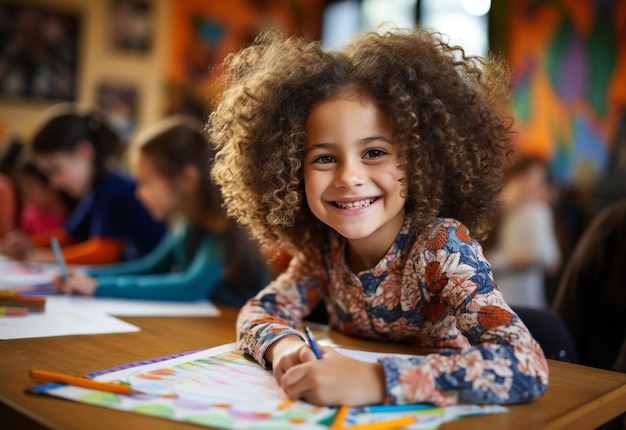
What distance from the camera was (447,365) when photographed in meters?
0.70

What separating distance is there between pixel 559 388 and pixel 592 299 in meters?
0.62

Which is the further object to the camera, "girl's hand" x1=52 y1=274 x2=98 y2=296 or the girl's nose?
"girl's hand" x1=52 y1=274 x2=98 y2=296

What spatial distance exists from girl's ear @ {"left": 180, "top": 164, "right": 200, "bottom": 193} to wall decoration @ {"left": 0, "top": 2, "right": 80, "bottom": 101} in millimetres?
3447

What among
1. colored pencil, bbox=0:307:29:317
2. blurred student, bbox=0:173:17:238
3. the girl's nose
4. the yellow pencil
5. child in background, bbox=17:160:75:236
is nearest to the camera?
the yellow pencil

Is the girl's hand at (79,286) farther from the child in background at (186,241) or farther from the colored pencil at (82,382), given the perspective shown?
the colored pencil at (82,382)

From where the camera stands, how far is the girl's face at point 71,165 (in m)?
2.33

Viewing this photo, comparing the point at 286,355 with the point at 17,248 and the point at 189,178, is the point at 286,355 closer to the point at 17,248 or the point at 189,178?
the point at 189,178

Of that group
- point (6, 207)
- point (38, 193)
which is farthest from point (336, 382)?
point (6, 207)

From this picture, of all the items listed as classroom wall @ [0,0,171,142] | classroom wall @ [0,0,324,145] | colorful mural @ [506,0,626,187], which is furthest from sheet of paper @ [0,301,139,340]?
classroom wall @ [0,0,171,142]

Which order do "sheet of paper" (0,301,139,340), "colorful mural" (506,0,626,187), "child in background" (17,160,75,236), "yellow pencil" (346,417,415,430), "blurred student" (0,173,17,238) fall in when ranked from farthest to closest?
1. "colorful mural" (506,0,626,187)
2. "blurred student" (0,173,17,238)
3. "child in background" (17,160,75,236)
4. "sheet of paper" (0,301,139,340)
5. "yellow pencil" (346,417,415,430)

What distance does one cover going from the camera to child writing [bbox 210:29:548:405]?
0.91 meters

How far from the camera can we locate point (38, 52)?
462cm

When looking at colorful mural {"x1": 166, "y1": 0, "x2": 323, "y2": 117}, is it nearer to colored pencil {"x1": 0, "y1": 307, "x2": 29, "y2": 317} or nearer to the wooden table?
colored pencil {"x1": 0, "y1": 307, "x2": 29, "y2": 317}

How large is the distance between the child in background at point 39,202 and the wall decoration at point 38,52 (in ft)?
6.09
